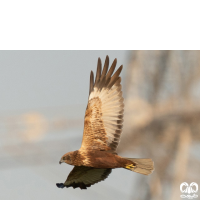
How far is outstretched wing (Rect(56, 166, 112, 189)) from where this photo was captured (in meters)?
6.74

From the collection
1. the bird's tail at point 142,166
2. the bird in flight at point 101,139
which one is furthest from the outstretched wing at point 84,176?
the bird's tail at point 142,166

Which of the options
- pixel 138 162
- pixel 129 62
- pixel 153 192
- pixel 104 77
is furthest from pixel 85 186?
pixel 129 62

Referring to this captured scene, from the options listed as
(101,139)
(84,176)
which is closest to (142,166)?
(101,139)

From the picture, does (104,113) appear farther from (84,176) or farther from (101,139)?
(84,176)

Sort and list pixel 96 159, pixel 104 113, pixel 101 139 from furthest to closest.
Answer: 1. pixel 104 113
2. pixel 101 139
3. pixel 96 159

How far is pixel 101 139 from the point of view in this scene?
660cm

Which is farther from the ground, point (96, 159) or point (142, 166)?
point (142, 166)

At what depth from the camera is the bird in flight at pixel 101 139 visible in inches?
251

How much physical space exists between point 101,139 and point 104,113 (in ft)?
1.04

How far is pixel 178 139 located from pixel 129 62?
1493 millimetres

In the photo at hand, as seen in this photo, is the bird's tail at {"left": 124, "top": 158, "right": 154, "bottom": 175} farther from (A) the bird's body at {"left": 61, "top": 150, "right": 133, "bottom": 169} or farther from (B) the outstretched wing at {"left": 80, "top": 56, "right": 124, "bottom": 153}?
(B) the outstretched wing at {"left": 80, "top": 56, "right": 124, "bottom": 153}

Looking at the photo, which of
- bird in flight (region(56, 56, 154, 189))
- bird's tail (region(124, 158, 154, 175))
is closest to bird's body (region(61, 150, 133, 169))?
bird in flight (region(56, 56, 154, 189))

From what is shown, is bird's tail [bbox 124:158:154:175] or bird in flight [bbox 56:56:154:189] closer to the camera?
bird in flight [bbox 56:56:154:189]

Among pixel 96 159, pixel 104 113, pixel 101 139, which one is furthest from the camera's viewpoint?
pixel 104 113
